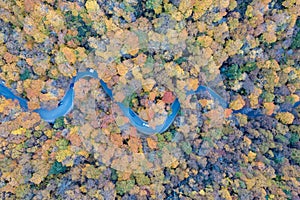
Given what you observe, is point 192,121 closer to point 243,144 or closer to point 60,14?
point 243,144

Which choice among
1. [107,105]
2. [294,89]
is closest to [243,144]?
[294,89]

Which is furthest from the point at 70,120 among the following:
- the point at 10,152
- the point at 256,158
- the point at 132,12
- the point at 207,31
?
the point at 256,158

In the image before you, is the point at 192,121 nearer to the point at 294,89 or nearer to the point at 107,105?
the point at 107,105

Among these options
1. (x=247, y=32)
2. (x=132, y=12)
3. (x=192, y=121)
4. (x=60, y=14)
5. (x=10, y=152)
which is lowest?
(x=10, y=152)

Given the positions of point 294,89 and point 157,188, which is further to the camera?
point 294,89

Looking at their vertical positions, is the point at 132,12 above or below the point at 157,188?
above

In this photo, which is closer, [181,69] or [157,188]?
[157,188]

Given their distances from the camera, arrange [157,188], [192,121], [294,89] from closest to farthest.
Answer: [157,188], [192,121], [294,89]

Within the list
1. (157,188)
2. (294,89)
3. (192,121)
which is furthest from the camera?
(294,89)

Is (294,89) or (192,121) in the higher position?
(294,89)
